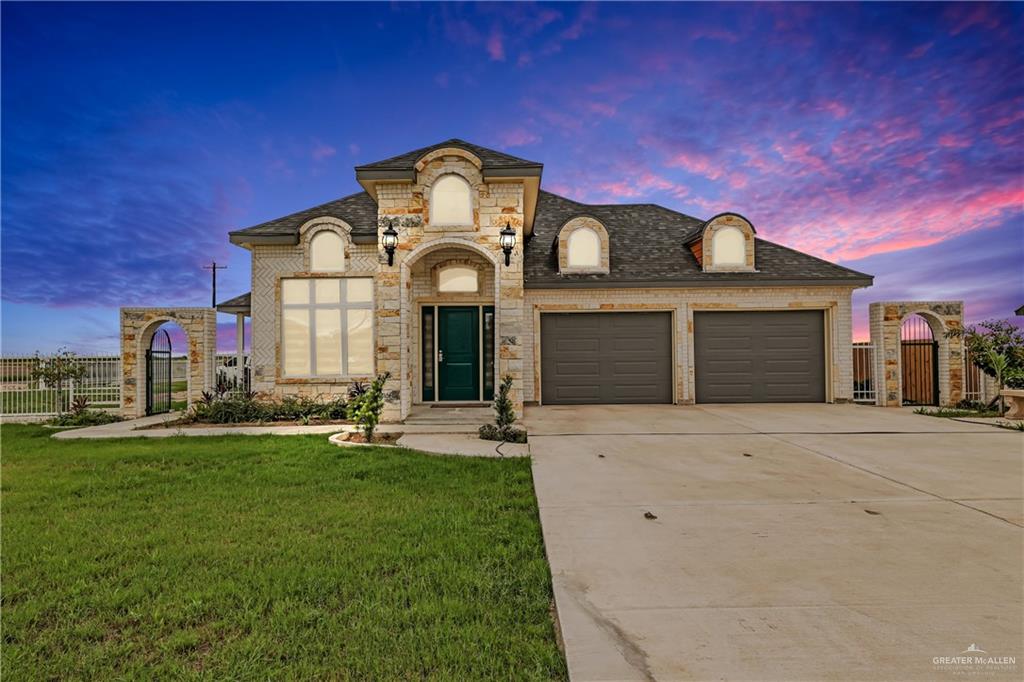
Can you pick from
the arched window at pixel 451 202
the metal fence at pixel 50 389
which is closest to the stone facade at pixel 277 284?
the arched window at pixel 451 202

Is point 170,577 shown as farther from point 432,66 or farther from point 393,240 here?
point 432,66

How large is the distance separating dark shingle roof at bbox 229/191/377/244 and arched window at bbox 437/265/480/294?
206cm

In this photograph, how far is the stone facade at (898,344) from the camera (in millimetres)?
10625

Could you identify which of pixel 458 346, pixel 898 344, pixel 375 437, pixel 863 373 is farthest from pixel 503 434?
pixel 898 344

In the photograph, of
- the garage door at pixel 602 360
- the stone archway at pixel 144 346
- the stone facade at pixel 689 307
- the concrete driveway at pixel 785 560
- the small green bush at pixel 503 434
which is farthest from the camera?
the garage door at pixel 602 360

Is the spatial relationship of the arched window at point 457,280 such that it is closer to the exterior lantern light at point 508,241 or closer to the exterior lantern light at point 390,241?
the exterior lantern light at point 390,241

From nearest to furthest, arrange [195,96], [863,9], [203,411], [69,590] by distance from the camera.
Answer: [69,590] → [863,9] → [203,411] → [195,96]

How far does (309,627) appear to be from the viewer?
2305 mm

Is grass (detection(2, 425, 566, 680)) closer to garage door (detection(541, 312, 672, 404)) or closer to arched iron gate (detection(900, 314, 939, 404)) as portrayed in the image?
garage door (detection(541, 312, 672, 404))

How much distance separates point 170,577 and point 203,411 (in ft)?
26.0

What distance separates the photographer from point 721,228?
11.5m

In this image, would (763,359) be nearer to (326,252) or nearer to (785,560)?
(785,560)

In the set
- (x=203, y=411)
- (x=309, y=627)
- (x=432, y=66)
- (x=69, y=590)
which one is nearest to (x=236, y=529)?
(x=69, y=590)

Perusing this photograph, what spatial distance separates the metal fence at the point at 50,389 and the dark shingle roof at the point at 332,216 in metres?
4.75
